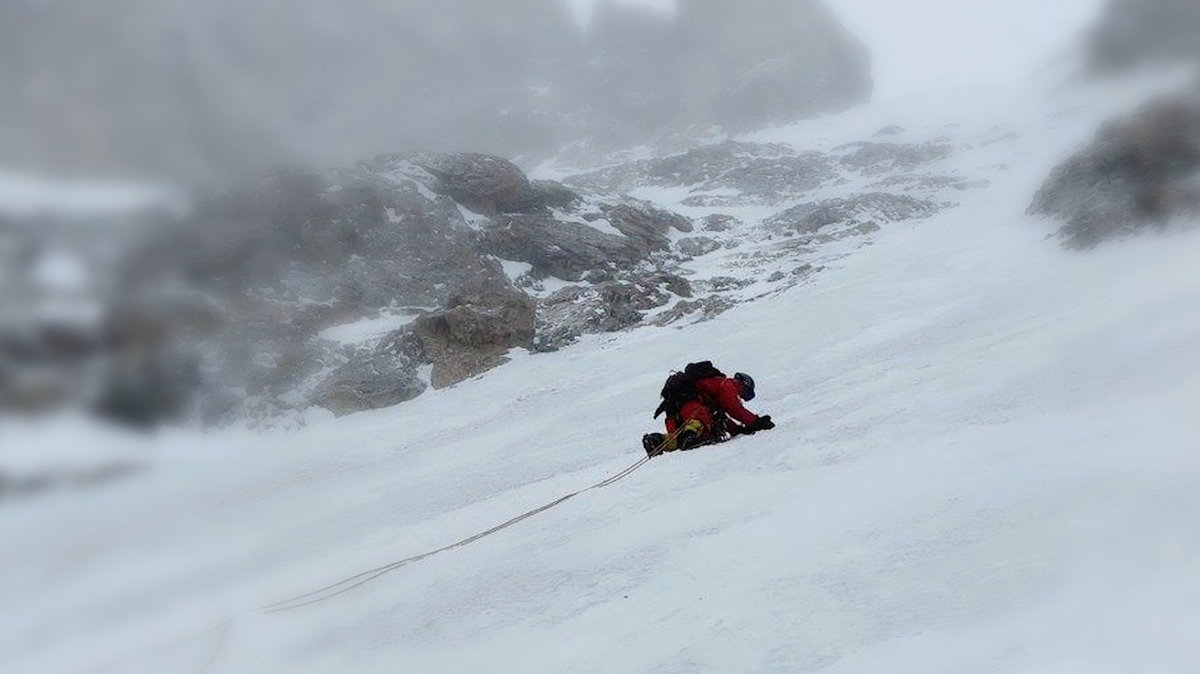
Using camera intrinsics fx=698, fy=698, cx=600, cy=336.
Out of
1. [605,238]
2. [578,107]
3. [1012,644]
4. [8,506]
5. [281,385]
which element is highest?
[578,107]

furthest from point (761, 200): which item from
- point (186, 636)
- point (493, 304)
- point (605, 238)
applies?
point (186, 636)

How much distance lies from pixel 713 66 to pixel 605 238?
7485 centimetres

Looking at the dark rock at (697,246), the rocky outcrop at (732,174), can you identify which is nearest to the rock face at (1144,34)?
the dark rock at (697,246)

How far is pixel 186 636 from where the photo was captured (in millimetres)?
6121

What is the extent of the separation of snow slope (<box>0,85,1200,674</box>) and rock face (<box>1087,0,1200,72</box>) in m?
7.27

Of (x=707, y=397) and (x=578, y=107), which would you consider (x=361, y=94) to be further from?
(x=707, y=397)

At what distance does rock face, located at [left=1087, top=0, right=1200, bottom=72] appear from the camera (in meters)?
18.0

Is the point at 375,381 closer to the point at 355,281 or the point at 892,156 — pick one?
the point at 355,281

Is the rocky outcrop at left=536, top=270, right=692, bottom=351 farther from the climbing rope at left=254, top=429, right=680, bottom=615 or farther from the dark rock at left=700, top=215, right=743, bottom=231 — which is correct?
the climbing rope at left=254, top=429, right=680, bottom=615

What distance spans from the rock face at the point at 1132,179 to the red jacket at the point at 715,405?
1338 centimetres

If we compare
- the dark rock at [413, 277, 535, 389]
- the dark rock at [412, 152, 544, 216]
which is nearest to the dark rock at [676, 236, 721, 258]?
the dark rock at [412, 152, 544, 216]

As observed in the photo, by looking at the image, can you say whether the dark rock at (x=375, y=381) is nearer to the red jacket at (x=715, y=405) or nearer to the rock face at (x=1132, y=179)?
the red jacket at (x=715, y=405)

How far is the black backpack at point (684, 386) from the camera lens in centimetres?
956

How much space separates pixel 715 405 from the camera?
9.39m
